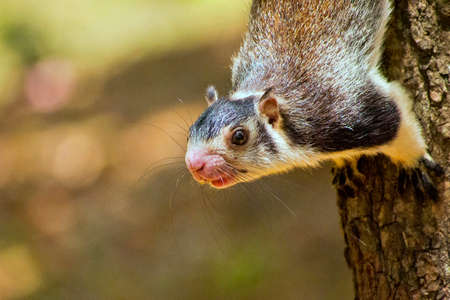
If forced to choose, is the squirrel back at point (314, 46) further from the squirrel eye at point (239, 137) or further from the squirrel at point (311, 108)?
the squirrel eye at point (239, 137)

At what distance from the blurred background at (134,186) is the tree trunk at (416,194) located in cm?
196

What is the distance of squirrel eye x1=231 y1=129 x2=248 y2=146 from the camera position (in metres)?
3.13

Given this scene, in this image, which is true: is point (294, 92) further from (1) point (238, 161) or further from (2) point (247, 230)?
(2) point (247, 230)

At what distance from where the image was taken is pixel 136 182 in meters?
6.38

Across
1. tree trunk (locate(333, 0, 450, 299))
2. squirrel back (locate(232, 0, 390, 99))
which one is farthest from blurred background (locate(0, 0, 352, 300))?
tree trunk (locate(333, 0, 450, 299))

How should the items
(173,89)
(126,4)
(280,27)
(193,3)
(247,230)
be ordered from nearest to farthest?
(280,27)
(247,230)
(173,89)
(193,3)
(126,4)

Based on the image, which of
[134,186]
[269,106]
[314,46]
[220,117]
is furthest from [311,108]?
[134,186]

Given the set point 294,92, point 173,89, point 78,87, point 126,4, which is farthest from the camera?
point 126,4

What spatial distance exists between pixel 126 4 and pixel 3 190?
3.26 meters

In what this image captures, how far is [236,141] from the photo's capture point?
10.3 feet

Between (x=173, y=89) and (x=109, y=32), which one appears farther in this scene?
(x=109, y=32)

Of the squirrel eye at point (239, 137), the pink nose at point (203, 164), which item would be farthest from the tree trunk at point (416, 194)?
the pink nose at point (203, 164)

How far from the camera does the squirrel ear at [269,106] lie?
3.17 meters

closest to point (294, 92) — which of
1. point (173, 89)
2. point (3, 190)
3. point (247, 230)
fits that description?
point (247, 230)
